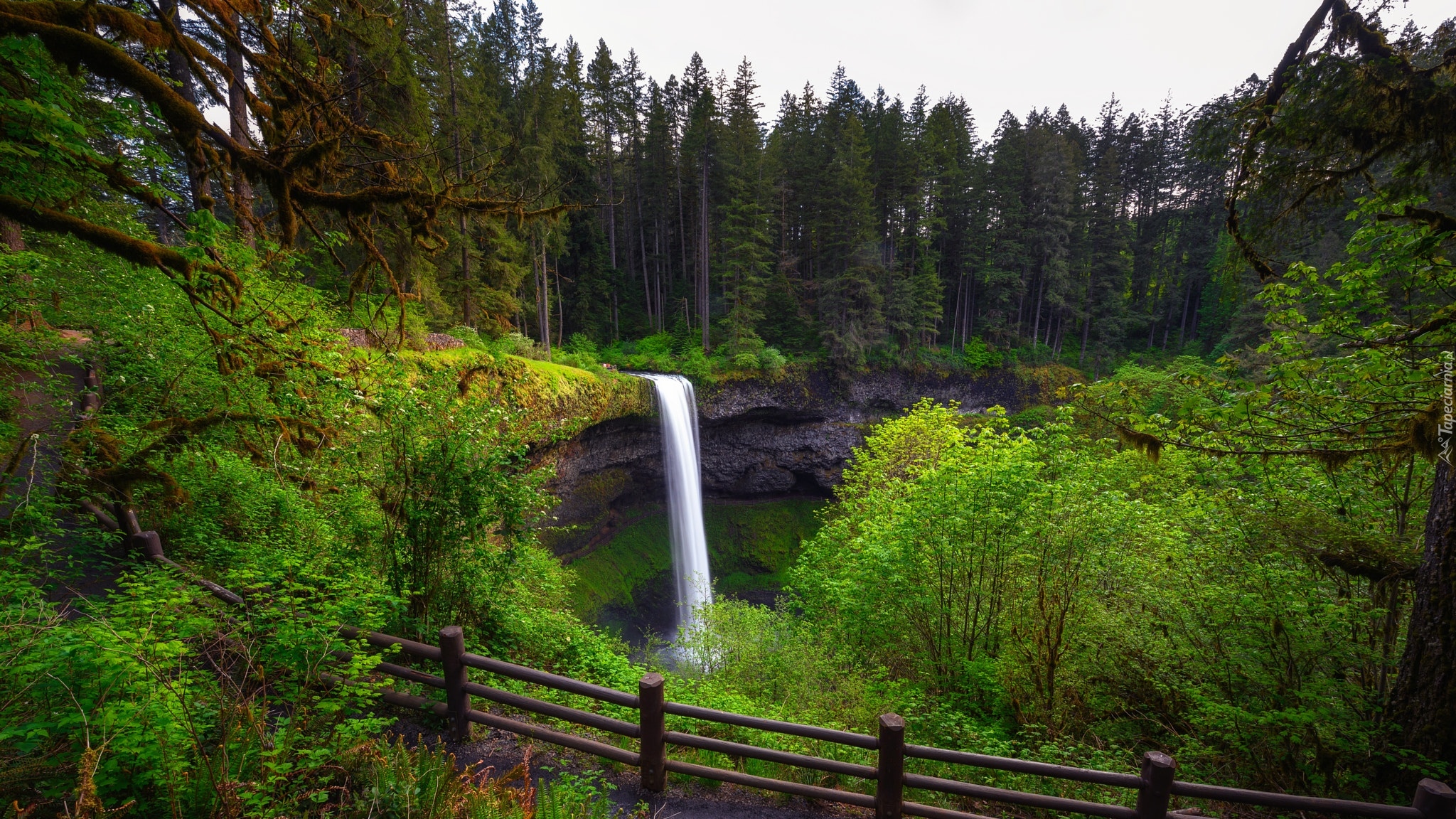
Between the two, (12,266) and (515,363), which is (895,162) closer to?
(515,363)

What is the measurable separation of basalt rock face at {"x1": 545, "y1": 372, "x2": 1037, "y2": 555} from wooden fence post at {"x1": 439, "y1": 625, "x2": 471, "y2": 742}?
689 inches

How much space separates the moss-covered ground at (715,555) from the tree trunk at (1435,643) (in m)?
15.8

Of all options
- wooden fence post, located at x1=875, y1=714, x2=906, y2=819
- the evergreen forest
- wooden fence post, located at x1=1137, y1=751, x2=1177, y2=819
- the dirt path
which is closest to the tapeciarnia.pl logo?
the evergreen forest

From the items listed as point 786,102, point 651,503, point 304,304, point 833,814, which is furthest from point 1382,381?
point 786,102

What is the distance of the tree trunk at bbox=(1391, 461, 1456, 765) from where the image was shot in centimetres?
386

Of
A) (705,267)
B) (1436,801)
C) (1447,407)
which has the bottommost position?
(1436,801)

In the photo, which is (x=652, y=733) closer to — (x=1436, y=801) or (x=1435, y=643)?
(x=1436, y=801)

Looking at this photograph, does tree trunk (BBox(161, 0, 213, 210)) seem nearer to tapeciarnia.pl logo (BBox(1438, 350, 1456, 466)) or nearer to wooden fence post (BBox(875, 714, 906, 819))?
wooden fence post (BBox(875, 714, 906, 819))

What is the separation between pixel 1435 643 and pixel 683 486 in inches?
836

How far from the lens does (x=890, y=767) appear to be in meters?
3.83

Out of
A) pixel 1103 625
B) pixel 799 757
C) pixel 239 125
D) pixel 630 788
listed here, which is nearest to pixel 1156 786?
pixel 799 757

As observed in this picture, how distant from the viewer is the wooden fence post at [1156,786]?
3.57 meters

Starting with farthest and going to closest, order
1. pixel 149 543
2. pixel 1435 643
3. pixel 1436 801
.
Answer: pixel 149 543
pixel 1435 643
pixel 1436 801

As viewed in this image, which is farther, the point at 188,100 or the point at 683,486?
the point at 683,486
